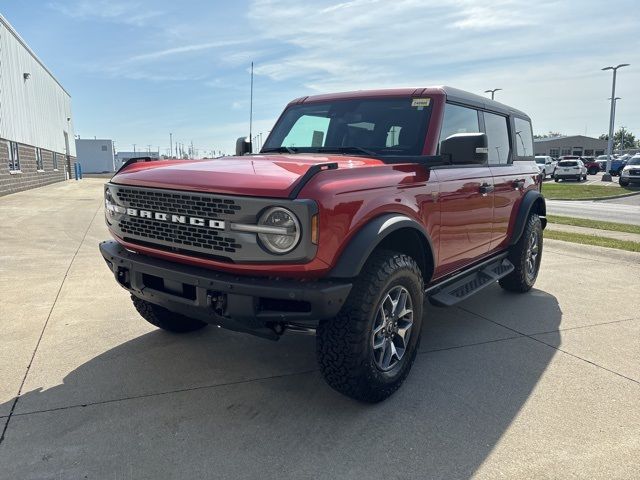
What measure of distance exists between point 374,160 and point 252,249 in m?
1.20

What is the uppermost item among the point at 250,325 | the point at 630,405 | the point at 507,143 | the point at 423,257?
the point at 507,143

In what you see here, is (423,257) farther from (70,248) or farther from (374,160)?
(70,248)

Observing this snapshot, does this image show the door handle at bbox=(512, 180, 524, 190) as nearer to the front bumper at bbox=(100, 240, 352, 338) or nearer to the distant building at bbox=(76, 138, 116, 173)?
the front bumper at bbox=(100, 240, 352, 338)

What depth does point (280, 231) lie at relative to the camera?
241cm

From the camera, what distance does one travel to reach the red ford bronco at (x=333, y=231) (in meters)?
2.46

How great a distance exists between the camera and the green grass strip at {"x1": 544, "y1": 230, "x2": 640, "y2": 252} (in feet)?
26.1

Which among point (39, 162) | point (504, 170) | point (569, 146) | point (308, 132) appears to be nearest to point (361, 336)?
→ point (308, 132)

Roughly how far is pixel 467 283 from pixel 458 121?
1.37 meters

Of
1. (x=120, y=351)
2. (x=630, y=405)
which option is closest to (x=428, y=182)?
(x=630, y=405)

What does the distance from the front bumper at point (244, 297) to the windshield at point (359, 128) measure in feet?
4.91

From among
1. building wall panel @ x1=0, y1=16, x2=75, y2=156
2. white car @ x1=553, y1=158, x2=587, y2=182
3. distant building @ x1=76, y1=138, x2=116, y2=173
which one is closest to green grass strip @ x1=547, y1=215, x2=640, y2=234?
building wall panel @ x1=0, y1=16, x2=75, y2=156

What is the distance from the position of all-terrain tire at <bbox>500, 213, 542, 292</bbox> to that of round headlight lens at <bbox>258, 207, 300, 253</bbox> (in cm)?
343

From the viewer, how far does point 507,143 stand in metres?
5.01

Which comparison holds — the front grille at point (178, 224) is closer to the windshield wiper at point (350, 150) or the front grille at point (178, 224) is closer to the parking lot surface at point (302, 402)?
the parking lot surface at point (302, 402)
